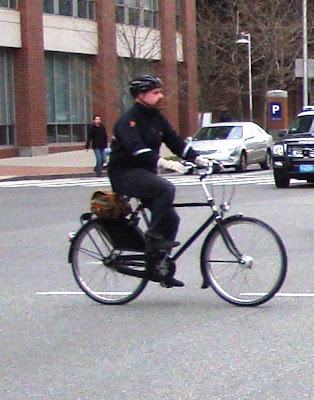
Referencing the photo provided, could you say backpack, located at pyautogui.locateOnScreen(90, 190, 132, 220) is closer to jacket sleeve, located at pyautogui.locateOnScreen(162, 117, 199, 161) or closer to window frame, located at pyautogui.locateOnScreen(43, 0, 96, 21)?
jacket sleeve, located at pyautogui.locateOnScreen(162, 117, 199, 161)

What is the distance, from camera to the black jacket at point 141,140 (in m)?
8.29

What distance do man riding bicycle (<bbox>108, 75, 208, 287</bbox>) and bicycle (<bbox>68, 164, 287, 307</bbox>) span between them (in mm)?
129

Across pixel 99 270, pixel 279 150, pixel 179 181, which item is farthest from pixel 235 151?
pixel 99 270

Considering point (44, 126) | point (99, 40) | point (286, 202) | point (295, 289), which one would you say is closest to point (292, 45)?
point (99, 40)

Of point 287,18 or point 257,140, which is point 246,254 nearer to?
point 257,140

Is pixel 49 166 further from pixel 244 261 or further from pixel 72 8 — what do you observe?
pixel 244 261

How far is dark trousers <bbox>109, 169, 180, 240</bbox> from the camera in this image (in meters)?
8.33

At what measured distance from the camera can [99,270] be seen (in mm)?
8922

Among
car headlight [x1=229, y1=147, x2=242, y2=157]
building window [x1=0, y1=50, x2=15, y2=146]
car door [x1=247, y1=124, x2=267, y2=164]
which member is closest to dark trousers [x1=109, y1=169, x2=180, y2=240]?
car headlight [x1=229, y1=147, x2=242, y2=157]

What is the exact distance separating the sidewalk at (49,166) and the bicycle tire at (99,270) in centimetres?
2077

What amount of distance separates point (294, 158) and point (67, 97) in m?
19.6

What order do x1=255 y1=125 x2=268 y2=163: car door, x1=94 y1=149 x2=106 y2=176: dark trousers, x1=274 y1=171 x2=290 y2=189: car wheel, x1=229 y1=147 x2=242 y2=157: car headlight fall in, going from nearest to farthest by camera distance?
x1=274 y1=171 x2=290 y2=189: car wheel
x1=94 y1=149 x2=106 y2=176: dark trousers
x1=229 y1=147 x2=242 y2=157: car headlight
x1=255 y1=125 x2=268 y2=163: car door

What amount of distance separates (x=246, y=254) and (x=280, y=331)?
971 millimetres

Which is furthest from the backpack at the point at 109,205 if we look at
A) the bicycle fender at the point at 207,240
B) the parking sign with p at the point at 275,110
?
the parking sign with p at the point at 275,110
